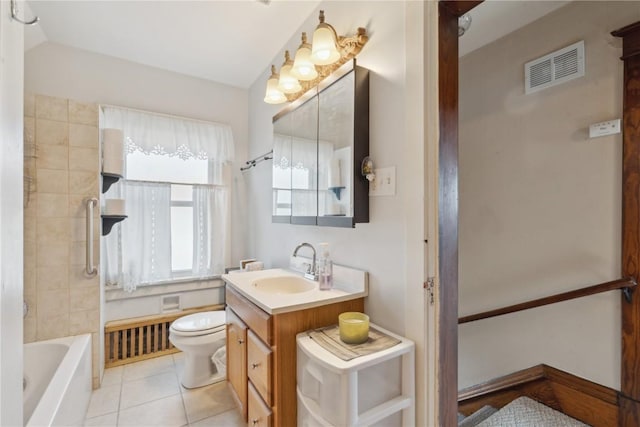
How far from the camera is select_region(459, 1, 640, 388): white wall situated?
1533mm

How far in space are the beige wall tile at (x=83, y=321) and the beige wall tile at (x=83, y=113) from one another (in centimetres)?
135

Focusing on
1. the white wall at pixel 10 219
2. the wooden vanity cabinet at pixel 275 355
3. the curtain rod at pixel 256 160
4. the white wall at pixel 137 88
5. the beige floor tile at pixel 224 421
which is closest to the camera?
the white wall at pixel 10 219

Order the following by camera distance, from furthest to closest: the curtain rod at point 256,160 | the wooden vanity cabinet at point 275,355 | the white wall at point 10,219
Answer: the curtain rod at point 256,160 → the wooden vanity cabinet at point 275,355 → the white wall at point 10,219

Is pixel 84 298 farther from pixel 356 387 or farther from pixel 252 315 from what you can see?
pixel 356 387

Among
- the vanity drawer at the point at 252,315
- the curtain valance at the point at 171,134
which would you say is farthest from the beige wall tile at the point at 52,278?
the vanity drawer at the point at 252,315

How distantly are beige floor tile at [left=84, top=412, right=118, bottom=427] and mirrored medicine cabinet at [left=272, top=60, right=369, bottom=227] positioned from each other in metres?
1.58

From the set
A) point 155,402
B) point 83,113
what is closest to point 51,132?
point 83,113

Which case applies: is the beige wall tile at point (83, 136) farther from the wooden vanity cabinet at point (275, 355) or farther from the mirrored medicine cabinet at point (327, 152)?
the wooden vanity cabinet at point (275, 355)

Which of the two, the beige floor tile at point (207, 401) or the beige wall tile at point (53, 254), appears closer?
the beige floor tile at point (207, 401)

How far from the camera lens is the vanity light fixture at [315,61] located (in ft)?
4.81

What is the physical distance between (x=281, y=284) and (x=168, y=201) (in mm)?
1511

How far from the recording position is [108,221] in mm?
2180

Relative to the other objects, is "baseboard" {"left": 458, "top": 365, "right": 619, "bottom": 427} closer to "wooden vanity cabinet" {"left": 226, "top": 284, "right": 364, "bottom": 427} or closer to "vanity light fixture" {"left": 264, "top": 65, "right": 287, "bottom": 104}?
"wooden vanity cabinet" {"left": 226, "top": 284, "right": 364, "bottom": 427}

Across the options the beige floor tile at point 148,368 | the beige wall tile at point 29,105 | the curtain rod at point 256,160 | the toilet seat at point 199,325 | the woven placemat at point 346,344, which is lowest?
the beige floor tile at point 148,368
